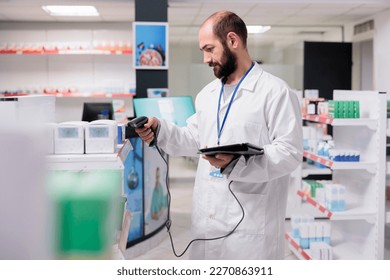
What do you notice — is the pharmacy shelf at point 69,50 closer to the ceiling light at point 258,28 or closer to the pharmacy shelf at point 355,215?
the ceiling light at point 258,28

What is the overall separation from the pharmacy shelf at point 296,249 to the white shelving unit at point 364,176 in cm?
26

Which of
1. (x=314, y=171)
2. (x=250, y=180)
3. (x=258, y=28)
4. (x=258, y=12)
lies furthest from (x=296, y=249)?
(x=258, y=28)

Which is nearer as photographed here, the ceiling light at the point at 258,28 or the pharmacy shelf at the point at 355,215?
the pharmacy shelf at the point at 355,215

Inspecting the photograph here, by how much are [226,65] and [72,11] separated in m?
6.68

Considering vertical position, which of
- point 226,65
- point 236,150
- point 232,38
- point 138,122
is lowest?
point 236,150

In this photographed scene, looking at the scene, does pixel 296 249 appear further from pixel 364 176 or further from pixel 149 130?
pixel 149 130

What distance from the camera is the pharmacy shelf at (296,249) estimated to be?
14.4ft

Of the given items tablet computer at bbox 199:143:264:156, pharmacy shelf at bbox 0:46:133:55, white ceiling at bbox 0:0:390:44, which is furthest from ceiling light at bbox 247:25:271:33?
tablet computer at bbox 199:143:264:156

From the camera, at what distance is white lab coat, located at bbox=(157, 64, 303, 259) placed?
6.69 feet

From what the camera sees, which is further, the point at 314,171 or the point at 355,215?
the point at 314,171

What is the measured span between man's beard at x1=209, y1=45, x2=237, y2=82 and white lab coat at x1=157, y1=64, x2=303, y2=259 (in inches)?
3.5

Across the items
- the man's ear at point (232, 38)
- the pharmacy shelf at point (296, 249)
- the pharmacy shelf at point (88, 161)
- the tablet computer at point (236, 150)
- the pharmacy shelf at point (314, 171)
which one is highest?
the man's ear at point (232, 38)

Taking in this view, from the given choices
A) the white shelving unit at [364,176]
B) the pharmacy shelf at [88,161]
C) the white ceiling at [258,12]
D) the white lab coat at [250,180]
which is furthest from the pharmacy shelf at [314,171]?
the pharmacy shelf at [88,161]

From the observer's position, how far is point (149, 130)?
2100 mm
